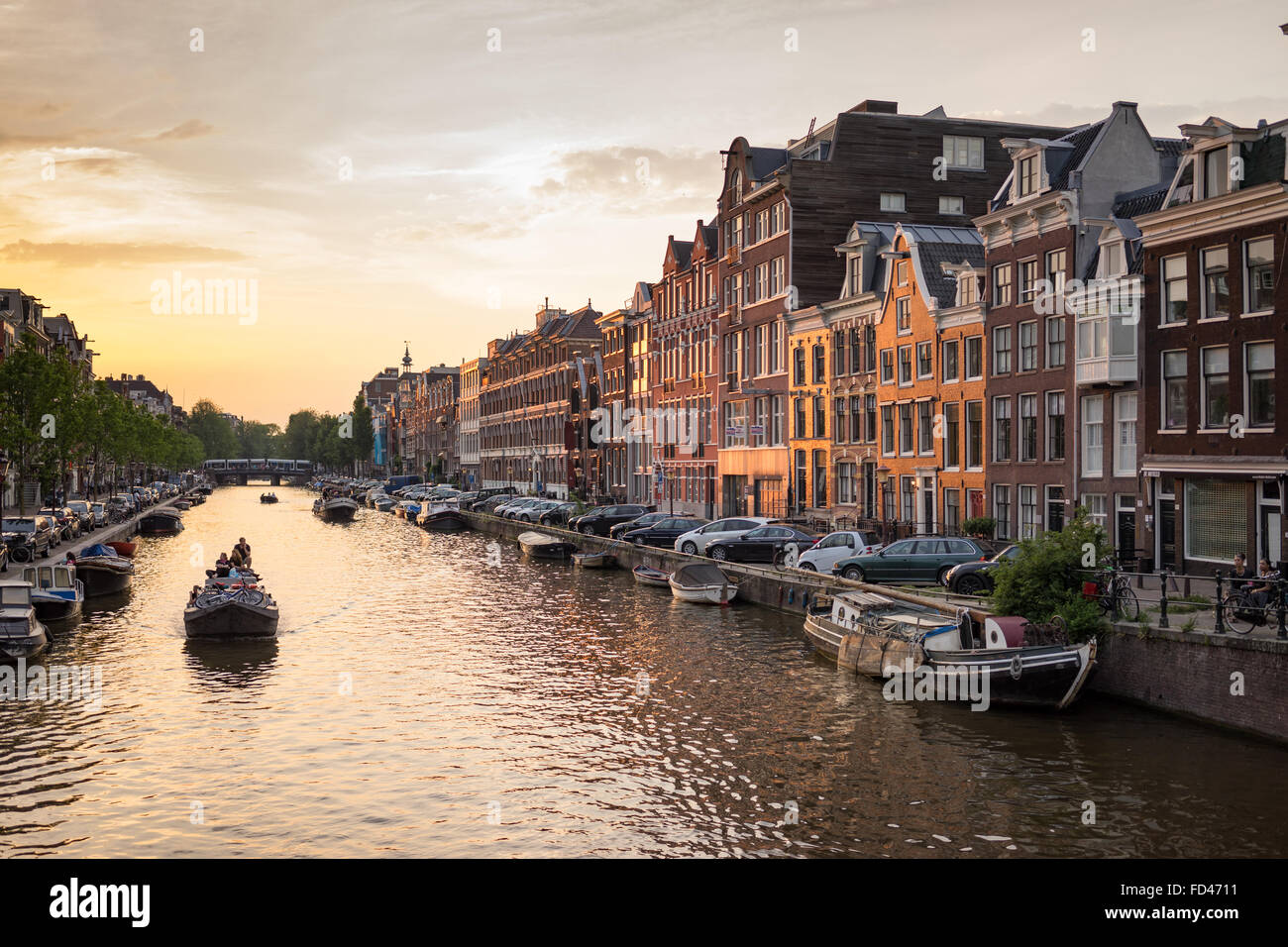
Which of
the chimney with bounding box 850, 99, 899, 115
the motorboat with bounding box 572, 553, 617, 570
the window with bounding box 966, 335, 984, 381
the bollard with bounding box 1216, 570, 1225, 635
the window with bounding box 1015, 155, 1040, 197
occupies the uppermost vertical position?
the chimney with bounding box 850, 99, 899, 115

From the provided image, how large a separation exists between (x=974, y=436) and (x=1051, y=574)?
984 inches

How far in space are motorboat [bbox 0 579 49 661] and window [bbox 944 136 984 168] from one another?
59.2 metres

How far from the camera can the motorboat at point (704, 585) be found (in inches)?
1857

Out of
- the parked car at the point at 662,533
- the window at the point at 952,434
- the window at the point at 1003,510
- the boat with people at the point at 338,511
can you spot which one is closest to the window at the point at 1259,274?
the window at the point at 1003,510

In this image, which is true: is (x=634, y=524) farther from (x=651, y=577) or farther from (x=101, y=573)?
(x=101, y=573)

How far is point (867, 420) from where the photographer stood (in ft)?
202

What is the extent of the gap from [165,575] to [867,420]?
125 ft

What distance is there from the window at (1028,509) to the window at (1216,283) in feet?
40.2

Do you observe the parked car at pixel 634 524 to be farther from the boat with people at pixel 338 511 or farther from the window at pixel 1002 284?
the boat with people at pixel 338 511

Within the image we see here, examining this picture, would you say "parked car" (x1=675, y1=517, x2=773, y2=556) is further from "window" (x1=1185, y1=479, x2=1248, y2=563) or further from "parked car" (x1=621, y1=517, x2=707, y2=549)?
"window" (x1=1185, y1=479, x2=1248, y2=563)

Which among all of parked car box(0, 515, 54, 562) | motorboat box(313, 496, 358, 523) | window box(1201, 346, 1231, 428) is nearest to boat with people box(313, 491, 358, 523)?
motorboat box(313, 496, 358, 523)

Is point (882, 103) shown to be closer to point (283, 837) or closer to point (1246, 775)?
point (1246, 775)

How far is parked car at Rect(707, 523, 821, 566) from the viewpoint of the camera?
52.6m

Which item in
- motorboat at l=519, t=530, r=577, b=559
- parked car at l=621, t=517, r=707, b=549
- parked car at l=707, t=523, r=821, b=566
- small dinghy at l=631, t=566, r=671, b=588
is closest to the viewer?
parked car at l=707, t=523, r=821, b=566
